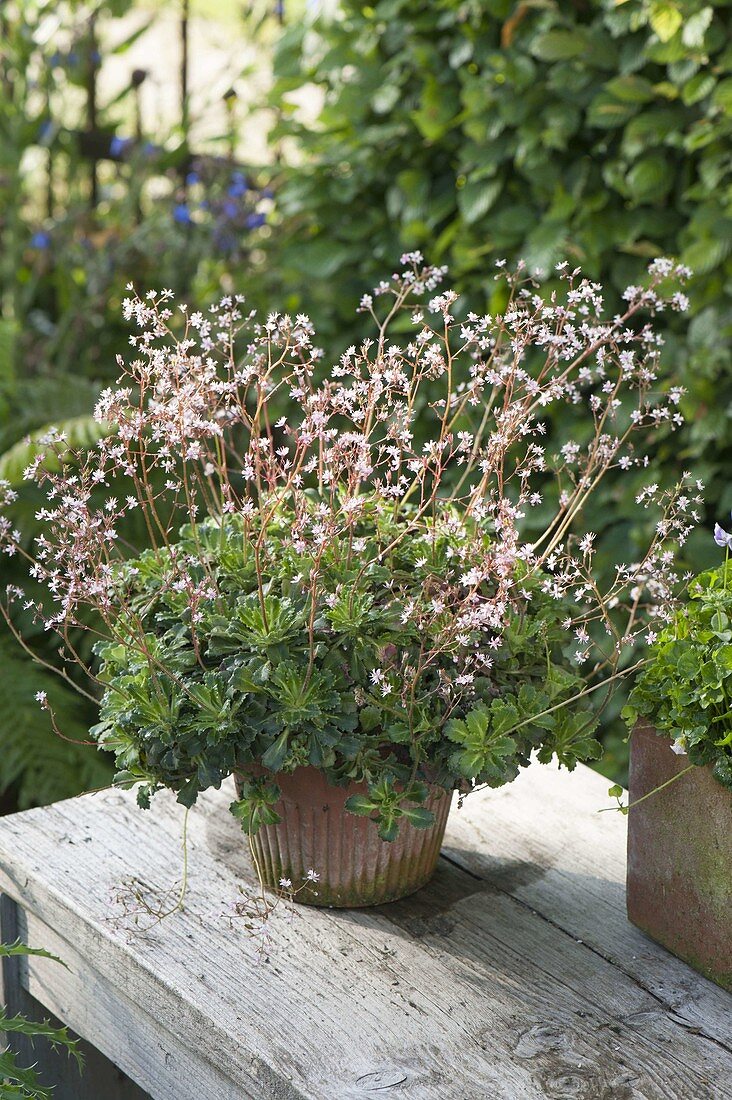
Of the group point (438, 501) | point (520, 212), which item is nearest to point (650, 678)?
point (438, 501)

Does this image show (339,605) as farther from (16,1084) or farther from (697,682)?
(16,1084)

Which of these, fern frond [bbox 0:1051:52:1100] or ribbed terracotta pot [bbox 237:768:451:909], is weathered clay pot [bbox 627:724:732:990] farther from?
fern frond [bbox 0:1051:52:1100]

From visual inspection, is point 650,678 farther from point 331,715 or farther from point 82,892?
point 82,892

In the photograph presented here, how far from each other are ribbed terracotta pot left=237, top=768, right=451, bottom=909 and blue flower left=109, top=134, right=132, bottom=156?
9.19 ft

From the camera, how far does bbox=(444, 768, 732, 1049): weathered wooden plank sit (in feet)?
3.48

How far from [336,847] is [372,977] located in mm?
126

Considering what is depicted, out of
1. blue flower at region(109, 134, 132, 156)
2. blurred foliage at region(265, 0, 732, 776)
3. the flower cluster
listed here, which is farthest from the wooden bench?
blue flower at region(109, 134, 132, 156)

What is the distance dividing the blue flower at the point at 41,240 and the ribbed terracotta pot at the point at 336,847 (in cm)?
263

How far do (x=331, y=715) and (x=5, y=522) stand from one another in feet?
1.10

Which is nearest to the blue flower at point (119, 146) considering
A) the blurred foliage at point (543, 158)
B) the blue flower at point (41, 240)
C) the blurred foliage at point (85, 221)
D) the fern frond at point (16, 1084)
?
the blurred foliage at point (85, 221)

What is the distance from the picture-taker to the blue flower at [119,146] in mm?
3439

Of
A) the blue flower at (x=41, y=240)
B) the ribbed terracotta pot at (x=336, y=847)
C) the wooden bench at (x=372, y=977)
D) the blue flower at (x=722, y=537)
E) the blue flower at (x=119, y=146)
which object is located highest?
the blue flower at (x=119, y=146)

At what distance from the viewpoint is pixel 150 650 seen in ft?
3.49

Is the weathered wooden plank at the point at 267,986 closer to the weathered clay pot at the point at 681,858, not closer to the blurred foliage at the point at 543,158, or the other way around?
the weathered clay pot at the point at 681,858
